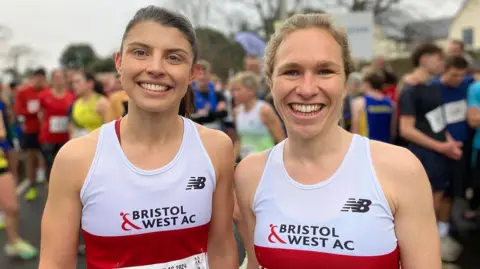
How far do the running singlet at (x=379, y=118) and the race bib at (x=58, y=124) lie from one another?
14.2ft

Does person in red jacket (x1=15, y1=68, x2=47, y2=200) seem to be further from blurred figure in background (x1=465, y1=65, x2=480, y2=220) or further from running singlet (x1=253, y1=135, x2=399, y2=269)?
running singlet (x1=253, y1=135, x2=399, y2=269)

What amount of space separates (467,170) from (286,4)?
21.1ft

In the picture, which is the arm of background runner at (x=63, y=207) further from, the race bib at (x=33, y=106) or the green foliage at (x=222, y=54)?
the green foliage at (x=222, y=54)

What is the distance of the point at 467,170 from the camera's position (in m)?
5.47

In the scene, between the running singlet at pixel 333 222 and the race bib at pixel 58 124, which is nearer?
the running singlet at pixel 333 222

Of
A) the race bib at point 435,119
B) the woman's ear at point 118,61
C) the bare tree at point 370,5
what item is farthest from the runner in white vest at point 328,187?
the bare tree at point 370,5

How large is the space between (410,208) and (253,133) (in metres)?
3.41

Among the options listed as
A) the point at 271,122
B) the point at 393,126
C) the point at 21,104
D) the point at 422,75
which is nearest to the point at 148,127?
the point at 271,122

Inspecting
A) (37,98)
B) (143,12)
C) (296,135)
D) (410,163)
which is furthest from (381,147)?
(37,98)

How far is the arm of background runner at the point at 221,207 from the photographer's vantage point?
1885mm

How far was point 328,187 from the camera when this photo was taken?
61.9 inches

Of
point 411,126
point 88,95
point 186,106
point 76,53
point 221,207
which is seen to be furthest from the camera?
point 76,53

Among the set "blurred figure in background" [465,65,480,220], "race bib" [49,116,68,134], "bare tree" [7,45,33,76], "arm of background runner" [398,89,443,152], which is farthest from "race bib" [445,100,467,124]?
"bare tree" [7,45,33,76]

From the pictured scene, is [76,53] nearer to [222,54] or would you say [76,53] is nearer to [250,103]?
[222,54]
